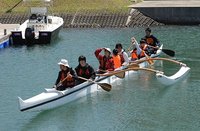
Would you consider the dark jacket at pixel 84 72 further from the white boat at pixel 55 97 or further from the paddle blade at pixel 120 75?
the paddle blade at pixel 120 75

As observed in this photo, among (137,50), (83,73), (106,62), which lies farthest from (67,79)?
(137,50)

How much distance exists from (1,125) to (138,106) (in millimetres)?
6240

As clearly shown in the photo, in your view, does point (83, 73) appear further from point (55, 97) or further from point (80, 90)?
point (55, 97)

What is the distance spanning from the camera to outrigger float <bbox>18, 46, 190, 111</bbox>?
22.9 m

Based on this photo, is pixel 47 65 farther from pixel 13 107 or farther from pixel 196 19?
pixel 196 19

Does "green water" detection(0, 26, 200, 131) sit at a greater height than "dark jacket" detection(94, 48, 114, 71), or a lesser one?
lesser

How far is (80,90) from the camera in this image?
25.4 m

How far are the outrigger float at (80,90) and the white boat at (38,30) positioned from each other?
50.4 ft

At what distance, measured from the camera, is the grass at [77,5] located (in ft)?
187

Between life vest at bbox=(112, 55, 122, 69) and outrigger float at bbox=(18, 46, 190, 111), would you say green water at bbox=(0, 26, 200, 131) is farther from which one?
life vest at bbox=(112, 55, 122, 69)

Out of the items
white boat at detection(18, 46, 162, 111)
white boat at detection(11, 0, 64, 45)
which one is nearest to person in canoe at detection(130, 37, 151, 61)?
white boat at detection(18, 46, 162, 111)

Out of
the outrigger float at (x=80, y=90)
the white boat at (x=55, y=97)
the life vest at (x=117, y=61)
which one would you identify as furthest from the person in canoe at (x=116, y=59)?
A: the white boat at (x=55, y=97)

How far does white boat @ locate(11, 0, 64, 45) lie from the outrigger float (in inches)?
605

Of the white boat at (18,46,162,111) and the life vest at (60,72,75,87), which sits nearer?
the white boat at (18,46,162,111)
